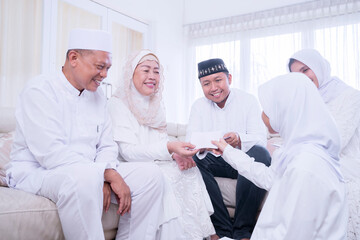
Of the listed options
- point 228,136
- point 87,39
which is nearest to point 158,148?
point 228,136

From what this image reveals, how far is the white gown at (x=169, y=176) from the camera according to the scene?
1.60 metres

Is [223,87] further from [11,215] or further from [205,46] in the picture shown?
[205,46]

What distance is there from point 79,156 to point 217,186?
0.99 m

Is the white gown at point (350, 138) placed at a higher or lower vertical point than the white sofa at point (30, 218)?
higher

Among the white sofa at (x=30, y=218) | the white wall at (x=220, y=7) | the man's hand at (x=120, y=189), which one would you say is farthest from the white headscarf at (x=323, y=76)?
the white wall at (x=220, y=7)

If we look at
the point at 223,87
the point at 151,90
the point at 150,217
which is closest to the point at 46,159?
the point at 150,217

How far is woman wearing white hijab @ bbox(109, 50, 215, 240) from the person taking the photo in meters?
1.59

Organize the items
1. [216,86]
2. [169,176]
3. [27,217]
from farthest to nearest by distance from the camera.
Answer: [216,86]
[169,176]
[27,217]

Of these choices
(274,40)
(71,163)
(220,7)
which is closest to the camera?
(71,163)

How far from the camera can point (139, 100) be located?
1953 millimetres

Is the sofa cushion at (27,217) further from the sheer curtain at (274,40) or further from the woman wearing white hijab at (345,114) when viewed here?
Answer: the sheer curtain at (274,40)

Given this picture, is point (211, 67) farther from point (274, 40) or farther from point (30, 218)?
point (274, 40)

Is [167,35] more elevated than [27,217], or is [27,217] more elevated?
[167,35]

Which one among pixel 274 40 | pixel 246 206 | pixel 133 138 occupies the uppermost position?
pixel 274 40
